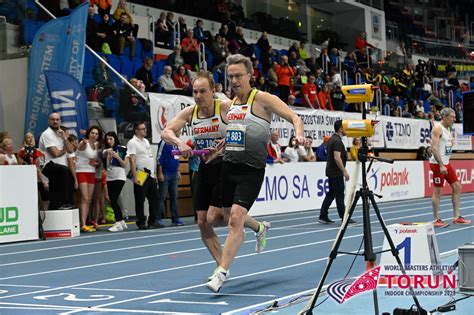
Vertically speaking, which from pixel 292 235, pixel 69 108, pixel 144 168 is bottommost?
pixel 292 235

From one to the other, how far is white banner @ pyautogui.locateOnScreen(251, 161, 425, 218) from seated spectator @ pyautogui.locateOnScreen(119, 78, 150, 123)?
3.15m

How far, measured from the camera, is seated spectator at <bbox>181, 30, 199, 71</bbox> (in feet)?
74.4

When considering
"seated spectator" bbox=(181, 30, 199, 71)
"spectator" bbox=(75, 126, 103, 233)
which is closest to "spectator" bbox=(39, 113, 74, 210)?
"spectator" bbox=(75, 126, 103, 233)

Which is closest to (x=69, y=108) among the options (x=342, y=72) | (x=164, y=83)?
(x=164, y=83)

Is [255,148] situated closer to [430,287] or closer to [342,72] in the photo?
[430,287]

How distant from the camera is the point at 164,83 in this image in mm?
19641

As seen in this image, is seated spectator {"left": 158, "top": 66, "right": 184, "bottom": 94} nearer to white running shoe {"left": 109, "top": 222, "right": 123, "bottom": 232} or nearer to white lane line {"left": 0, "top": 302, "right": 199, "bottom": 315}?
white running shoe {"left": 109, "top": 222, "right": 123, "bottom": 232}

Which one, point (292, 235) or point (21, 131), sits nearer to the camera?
point (292, 235)

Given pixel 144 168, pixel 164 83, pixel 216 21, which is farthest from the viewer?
pixel 216 21

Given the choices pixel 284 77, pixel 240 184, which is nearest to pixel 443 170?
pixel 240 184

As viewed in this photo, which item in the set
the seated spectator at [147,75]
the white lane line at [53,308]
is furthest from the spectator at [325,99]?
the white lane line at [53,308]

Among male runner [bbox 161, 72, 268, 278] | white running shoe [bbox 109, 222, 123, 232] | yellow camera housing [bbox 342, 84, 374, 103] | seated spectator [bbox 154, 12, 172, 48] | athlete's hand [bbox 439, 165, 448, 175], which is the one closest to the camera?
yellow camera housing [bbox 342, 84, 374, 103]

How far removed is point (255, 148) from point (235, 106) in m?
0.44

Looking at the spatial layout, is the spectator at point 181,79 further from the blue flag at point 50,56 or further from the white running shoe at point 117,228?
the white running shoe at point 117,228
